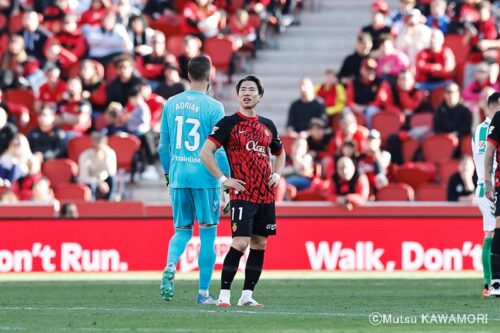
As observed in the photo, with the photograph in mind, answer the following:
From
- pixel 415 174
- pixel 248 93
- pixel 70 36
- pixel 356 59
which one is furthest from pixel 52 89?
pixel 248 93

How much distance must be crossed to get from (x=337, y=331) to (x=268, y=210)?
240 centimetres

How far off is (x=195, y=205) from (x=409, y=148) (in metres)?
10.4

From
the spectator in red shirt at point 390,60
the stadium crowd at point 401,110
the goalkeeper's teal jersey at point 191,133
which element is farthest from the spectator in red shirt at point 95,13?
the goalkeeper's teal jersey at point 191,133

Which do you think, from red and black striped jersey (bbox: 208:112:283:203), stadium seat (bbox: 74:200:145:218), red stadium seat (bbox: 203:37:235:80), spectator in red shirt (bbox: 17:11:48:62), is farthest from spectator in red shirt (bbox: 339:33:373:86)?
red and black striped jersey (bbox: 208:112:283:203)

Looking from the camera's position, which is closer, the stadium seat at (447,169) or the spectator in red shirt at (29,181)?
the stadium seat at (447,169)

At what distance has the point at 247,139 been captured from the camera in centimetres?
1241

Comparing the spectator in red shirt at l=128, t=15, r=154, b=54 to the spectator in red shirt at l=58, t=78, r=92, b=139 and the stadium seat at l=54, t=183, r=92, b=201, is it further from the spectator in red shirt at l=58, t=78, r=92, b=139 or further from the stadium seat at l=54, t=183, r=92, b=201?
the stadium seat at l=54, t=183, r=92, b=201

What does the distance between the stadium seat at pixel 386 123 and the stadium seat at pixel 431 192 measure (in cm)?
159

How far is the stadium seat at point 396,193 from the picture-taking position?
864 inches

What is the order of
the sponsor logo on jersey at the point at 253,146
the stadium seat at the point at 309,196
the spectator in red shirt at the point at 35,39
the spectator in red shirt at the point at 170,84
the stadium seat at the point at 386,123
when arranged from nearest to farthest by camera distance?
the sponsor logo on jersey at the point at 253,146
the stadium seat at the point at 309,196
the stadium seat at the point at 386,123
the spectator in red shirt at the point at 170,84
the spectator in red shirt at the point at 35,39

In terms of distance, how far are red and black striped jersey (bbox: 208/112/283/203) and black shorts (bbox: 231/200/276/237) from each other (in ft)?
0.17

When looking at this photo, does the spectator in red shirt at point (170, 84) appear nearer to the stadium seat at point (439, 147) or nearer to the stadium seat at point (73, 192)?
the stadium seat at point (73, 192)

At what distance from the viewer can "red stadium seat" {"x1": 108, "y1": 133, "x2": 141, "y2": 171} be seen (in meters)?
23.8

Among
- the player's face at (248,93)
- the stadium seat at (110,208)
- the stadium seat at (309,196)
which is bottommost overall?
the stadium seat at (110,208)
